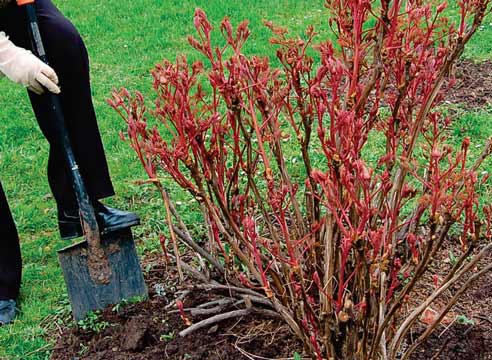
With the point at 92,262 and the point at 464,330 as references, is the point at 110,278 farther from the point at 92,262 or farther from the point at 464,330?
the point at 464,330

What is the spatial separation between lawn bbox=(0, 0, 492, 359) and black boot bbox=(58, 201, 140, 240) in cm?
28

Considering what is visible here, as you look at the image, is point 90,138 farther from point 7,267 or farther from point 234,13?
point 234,13

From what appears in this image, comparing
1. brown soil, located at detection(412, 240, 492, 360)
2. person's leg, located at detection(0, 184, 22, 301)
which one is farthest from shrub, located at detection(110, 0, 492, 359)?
person's leg, located at detection(0, 184, 22, 301)

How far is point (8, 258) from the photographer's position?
11.8ft

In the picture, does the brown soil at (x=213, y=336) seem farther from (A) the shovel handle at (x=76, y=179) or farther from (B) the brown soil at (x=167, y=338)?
(A) the shovel handle at (x=76, y=179)

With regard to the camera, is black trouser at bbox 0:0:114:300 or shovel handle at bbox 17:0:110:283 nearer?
shovel handle at bbox 17:0:110:283

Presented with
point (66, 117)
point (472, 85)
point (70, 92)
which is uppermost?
point (70, 92)

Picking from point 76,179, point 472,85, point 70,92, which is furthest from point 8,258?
point 472,85

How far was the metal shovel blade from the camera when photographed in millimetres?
3303

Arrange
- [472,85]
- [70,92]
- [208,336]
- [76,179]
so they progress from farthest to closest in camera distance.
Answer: [472,85]
[70,92]
[76,179]
[208,336]

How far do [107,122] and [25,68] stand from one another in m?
2.61

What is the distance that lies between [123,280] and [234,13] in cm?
490

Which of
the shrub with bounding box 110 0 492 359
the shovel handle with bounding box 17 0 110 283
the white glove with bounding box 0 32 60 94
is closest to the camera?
the shrub with bounding box 110 0 492 359

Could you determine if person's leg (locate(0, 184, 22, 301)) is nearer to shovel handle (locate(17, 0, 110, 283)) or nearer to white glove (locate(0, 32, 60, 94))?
shovel handle (locate(17, 0, 110, 283))
